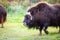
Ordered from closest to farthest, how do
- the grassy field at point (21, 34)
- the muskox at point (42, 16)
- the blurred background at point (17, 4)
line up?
1. the grassy field at point (21, 34)
2. the muskox at point (42, 16)
3. the blurred background at point (17, 4)

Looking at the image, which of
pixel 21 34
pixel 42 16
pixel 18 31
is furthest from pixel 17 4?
pixel 42 16

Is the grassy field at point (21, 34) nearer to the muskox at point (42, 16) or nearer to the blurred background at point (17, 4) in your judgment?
the muskox at point (42, 16)

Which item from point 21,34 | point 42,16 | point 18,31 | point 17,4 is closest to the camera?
point 42,16

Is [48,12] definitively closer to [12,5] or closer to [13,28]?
[13,28]

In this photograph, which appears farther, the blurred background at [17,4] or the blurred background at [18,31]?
the blurred background at [17,4]

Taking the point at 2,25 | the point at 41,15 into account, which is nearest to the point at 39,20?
the point at 41,15

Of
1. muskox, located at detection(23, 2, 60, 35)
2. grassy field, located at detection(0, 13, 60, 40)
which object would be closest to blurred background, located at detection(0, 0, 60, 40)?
grassy field, located at detection(0, 13, 60, 40)

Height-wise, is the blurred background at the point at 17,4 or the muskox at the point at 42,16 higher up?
the muskox at the point at 42,16

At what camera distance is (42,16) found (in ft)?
28.5

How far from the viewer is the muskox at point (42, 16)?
340 inches

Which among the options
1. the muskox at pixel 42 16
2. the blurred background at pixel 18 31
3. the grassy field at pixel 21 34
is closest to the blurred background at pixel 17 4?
the blurred background at pixel 18 31

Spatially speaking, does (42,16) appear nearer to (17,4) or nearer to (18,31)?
(18,31)

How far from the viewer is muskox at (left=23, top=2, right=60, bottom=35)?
8.64m

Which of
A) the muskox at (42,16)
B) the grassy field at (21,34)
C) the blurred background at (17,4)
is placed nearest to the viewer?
the grassy field at (21,34)
